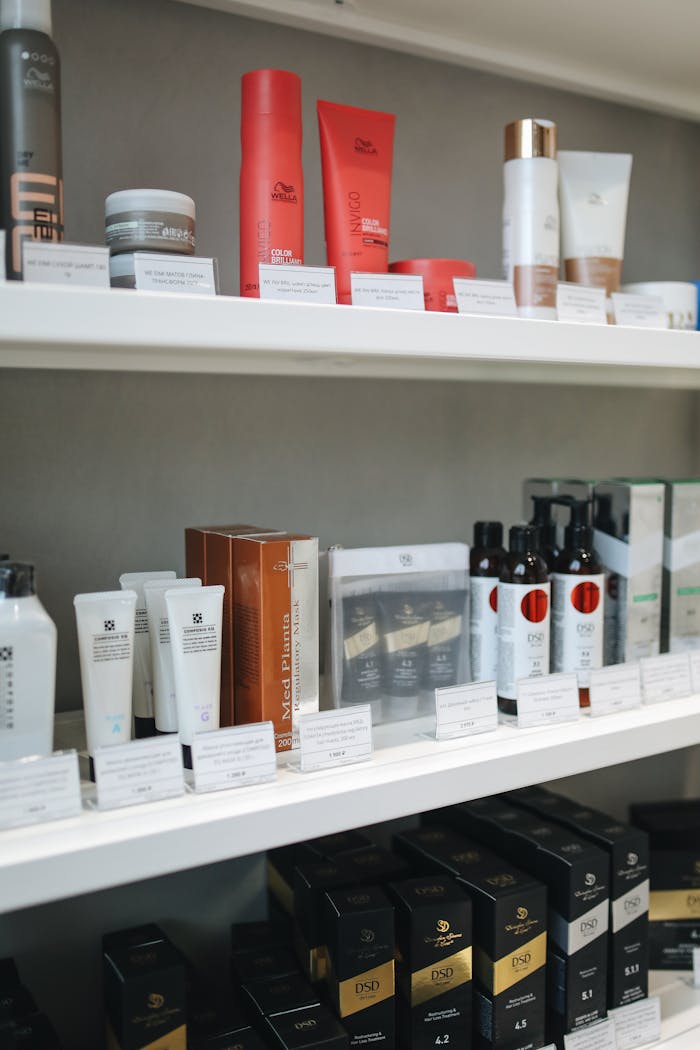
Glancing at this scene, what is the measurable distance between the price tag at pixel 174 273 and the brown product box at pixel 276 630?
0.20m

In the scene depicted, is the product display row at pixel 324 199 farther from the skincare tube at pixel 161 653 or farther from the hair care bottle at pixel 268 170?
the skincare tube at pixel 161 653

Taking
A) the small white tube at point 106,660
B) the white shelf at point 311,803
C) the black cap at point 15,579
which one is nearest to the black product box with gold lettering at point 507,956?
the white shelf at point 311,803

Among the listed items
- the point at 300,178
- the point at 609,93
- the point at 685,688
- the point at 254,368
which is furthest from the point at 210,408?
the point at 609,93

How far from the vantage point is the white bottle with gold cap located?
88 centimetres

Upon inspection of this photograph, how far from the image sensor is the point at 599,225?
3.23ft

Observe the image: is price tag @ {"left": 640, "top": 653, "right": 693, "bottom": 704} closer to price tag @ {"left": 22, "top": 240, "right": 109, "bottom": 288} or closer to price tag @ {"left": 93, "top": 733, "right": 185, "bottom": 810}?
price tag @ {"left": 93, "top": 733, "right": 185, "bottom": 810}

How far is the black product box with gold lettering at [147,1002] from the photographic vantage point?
2.37 feet

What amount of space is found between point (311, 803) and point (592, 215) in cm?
68

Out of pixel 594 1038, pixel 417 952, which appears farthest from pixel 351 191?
pixel 594 1038

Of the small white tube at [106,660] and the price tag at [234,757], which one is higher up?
the small white tube at [106,660]

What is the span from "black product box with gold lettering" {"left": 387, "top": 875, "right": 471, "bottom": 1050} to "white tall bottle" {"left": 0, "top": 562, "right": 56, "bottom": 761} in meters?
0.38

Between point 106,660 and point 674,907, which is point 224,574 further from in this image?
point 674,907

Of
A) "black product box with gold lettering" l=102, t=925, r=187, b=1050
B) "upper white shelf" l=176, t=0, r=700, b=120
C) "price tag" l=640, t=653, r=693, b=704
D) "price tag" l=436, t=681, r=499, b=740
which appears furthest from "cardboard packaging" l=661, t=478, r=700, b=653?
"black product box with gold lettering" l=102, t=925, r=187, b=1050

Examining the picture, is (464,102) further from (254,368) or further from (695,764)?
(695,764)
